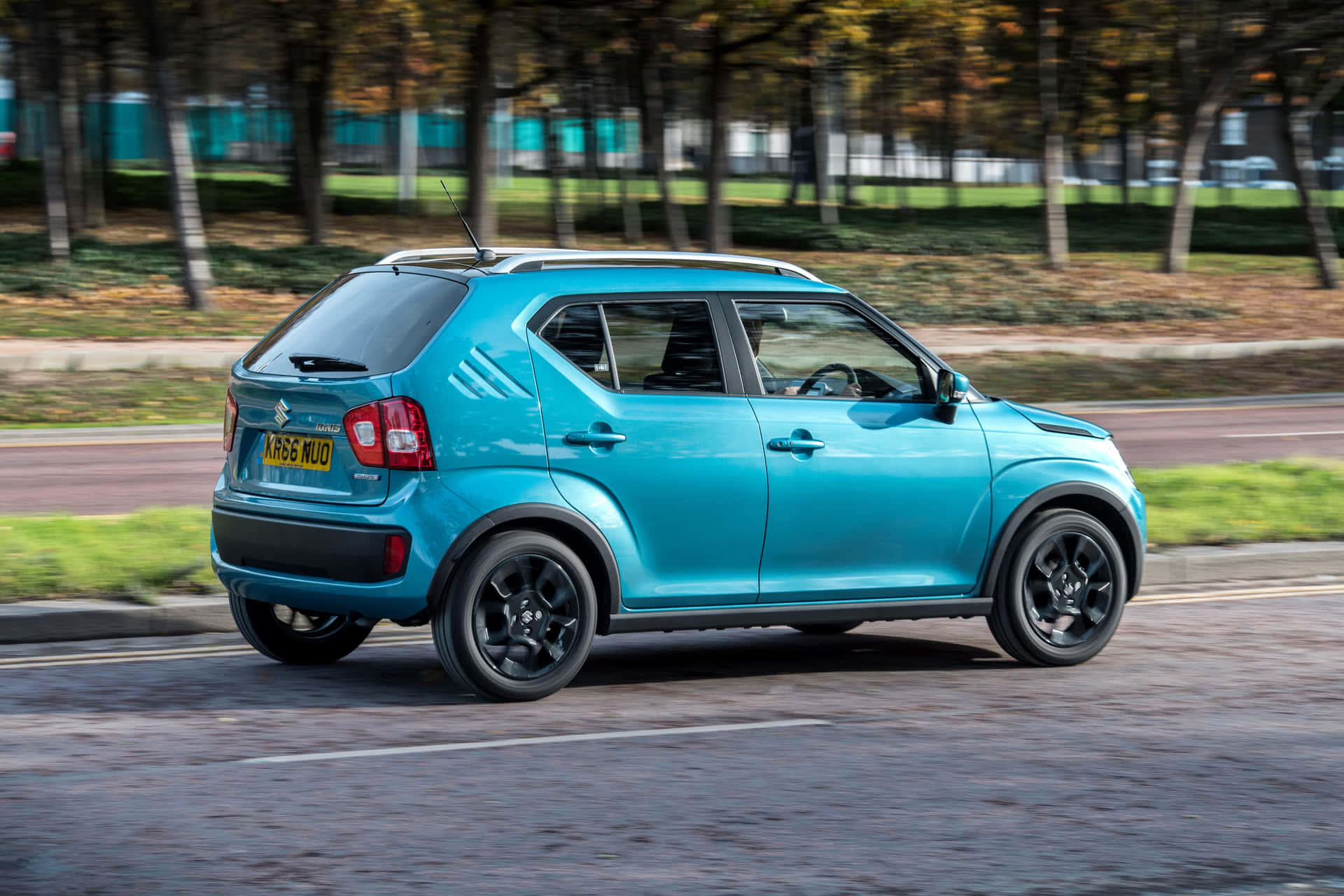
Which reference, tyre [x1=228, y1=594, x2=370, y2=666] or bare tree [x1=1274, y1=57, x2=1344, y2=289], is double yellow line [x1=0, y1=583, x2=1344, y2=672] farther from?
bare tree [x1=1274, y1=57, x2=1344, y2=289]

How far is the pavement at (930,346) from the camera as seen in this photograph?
70.6ft

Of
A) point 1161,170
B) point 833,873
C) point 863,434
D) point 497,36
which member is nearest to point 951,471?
point 863,434

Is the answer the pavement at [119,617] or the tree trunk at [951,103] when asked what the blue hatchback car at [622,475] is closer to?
the pavement at [119,617]

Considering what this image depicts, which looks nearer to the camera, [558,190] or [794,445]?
[794,445]

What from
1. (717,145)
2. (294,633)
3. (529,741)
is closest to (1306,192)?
(717,145)

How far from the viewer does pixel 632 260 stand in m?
7.19

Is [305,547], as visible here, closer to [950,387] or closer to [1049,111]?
[950,387]

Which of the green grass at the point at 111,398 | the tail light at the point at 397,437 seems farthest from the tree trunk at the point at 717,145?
the tail light at the point at 397,437

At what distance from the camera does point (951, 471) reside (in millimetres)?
7344

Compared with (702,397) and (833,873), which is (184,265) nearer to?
(702,397)

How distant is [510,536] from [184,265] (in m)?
21.5

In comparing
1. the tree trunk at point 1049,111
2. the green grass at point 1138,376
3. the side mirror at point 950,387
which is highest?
the tree trunk at point 1049,111

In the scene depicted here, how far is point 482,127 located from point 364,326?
23.8 m

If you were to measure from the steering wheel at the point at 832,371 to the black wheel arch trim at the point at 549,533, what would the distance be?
47.3 inches
